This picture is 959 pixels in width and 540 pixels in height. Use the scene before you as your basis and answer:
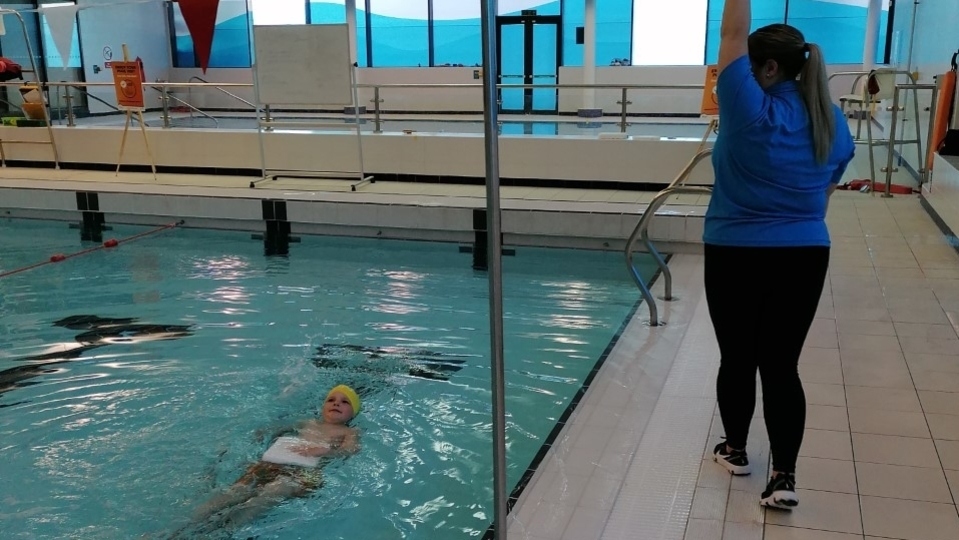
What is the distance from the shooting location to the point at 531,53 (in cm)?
1727

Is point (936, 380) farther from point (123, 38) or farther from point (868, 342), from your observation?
point (123, 38)

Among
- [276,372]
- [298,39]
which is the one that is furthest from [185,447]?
[298,39]

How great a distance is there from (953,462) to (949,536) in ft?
1.61

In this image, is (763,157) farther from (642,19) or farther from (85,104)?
(85,104)

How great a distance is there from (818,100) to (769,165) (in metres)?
0.18

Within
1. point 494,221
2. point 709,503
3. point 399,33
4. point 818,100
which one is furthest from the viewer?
point 399,33

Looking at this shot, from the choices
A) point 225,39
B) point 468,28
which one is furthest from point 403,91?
point 225,39

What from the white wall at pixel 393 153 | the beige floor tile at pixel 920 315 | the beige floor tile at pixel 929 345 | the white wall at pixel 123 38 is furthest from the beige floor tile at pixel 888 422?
the white wall at pixel 123 38

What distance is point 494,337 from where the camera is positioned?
1.52 metres

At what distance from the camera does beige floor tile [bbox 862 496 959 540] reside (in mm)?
2135

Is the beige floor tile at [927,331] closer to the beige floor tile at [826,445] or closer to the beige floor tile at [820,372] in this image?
the beige floor tile at [820,372]

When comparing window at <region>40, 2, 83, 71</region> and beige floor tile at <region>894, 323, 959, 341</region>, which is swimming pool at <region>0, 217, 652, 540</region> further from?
window at <region>40, 2, 83, 71</region>

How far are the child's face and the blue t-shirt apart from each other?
1760mm

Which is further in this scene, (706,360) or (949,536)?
(706,360)
